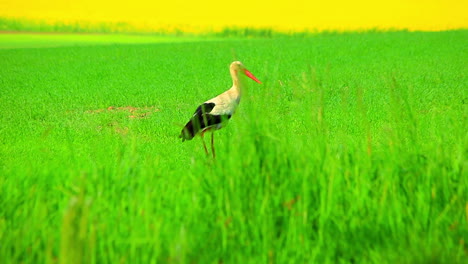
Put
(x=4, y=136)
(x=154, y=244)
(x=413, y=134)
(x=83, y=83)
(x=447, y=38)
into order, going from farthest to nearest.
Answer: (x=447, y=38), (x=83, y=83), (x=4, y=136), (x=413, y=134), (x=154, y=244)

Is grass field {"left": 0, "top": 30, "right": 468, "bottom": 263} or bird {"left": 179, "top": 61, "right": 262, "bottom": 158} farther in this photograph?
bird {"left": 179, "top": 61, "right": 262, "bottom": 158}

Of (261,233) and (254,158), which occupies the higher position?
(254,158)

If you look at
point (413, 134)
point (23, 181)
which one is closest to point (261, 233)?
point (413, 134)

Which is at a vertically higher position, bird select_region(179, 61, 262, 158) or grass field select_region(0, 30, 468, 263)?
grass field select_region(0, 30, 468, 263)

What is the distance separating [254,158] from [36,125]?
9.67 meters

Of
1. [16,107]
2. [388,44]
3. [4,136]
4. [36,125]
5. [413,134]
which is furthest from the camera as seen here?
[388,44]

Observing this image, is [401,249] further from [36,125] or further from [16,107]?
[16,107]

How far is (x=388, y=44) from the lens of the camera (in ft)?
103

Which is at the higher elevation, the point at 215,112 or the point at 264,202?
the point at 264,202

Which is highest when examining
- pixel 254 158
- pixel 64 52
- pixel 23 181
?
pixel 254 158

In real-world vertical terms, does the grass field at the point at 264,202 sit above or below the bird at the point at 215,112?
above

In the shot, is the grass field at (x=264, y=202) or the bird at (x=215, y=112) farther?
the bird at (x=215, y=112)

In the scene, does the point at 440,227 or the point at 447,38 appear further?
the point at 447,38

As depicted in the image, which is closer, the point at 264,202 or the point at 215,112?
the point at 264,202
